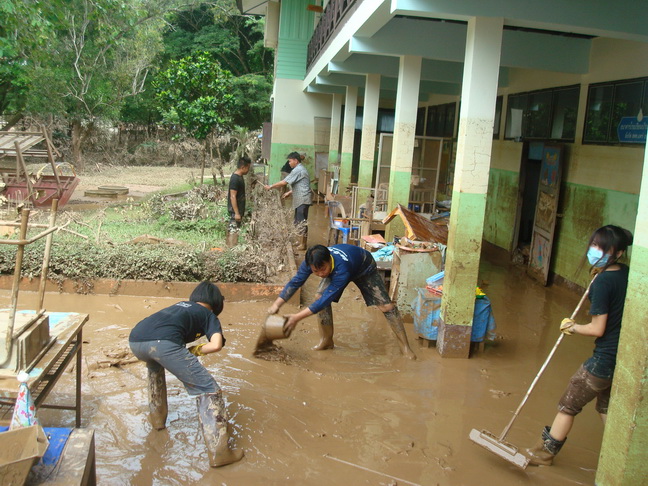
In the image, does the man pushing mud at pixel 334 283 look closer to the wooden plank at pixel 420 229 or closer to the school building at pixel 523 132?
the school building at pixel 523 132

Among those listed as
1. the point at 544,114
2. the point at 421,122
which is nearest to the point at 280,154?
the point at 421,122

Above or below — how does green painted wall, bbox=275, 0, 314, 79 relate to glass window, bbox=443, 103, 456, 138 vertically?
above

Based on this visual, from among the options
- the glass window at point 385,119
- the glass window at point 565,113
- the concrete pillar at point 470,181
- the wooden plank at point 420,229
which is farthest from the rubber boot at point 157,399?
the glass window at point 385,119

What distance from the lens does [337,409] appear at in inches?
202

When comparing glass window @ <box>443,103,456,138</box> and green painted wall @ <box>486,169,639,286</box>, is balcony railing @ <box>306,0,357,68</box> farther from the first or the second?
green painted wall @ <box>486,169,639,286</box>

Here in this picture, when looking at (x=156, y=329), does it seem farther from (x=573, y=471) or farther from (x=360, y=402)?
(x=573, y=471)

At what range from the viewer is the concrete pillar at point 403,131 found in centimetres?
934

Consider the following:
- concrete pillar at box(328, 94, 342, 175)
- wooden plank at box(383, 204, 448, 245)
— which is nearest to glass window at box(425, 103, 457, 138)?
concrete pillar at box(328, 94, 342, 175)

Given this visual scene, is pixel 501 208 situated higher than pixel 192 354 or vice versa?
pixel 501 208

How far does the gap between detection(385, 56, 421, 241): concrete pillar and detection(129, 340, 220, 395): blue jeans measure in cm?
604

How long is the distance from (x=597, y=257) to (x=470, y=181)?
96.6 inches

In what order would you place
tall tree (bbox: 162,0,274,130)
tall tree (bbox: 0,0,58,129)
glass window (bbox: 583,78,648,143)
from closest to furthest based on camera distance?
glass window (bbox: 583,78,648,143)
tall tree (bbox: 0,0,58,129)
tall tree (bbox: 162,0,274,130)

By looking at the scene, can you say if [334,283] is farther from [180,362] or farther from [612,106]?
[612,106]

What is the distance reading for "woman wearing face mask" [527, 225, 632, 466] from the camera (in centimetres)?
394
